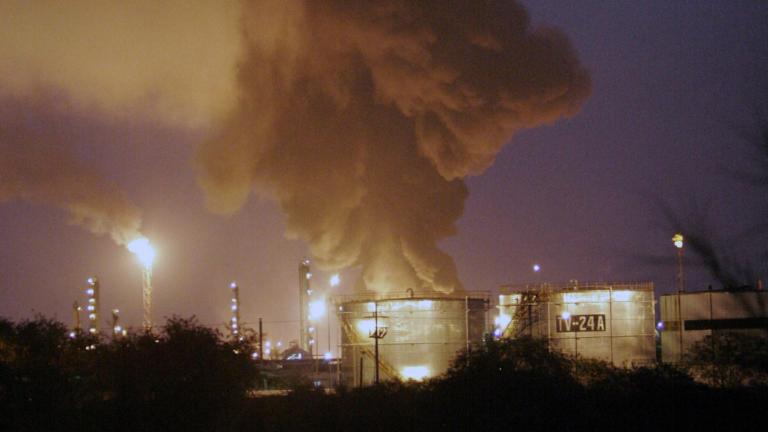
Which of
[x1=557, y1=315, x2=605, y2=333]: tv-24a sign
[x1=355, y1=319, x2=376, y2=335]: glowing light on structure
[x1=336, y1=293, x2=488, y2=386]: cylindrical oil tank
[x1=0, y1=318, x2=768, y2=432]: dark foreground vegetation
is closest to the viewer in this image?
[x1=0, y1=318, x2=768, y2=432]: dark foreground vegetation

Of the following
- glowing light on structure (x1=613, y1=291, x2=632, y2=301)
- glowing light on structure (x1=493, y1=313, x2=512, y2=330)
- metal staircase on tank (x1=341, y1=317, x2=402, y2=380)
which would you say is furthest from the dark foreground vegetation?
glowing light on structure (x1=493, y1=313, x2=512, y2=330)

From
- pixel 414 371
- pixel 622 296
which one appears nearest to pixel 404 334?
pixel 414 371

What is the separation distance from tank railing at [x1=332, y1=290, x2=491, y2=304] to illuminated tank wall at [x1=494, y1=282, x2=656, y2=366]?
107 inches

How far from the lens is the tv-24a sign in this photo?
4866 cm

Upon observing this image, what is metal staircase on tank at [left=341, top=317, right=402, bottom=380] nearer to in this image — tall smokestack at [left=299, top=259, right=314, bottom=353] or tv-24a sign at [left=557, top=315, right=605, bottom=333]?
tv-24a sign at [left=557, top=315, right=605, bottom=333]

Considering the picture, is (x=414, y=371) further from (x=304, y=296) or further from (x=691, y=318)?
(x=304, y=296)

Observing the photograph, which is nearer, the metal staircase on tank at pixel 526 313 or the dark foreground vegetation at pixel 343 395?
the dark foreground vegetation at pixel 343 395

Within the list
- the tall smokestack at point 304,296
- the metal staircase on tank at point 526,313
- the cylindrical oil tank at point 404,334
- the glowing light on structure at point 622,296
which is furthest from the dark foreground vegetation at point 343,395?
the tall smokestack at point 304,296

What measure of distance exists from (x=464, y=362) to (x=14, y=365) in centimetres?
1582

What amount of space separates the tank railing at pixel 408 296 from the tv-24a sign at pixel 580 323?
5.00 metres

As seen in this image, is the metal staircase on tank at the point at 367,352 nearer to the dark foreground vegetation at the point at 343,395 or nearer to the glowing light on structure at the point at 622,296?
the glowing light on structure at the point at 622,296

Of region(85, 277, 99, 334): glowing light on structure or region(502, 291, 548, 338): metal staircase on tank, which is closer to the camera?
region(502, 291, 548, 338): metal staircase on tank

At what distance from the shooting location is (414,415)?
95.9 ft

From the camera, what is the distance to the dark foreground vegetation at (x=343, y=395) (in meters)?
26.7
